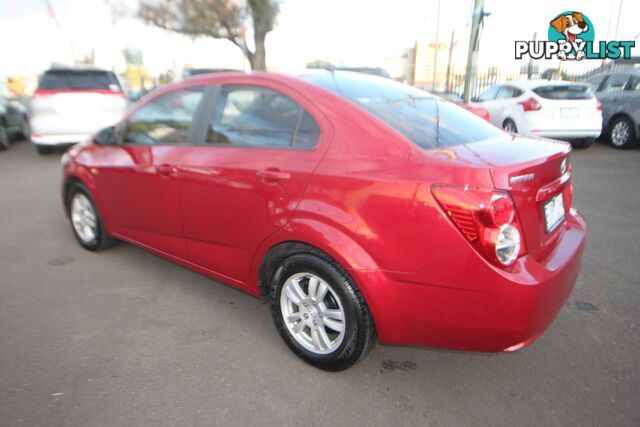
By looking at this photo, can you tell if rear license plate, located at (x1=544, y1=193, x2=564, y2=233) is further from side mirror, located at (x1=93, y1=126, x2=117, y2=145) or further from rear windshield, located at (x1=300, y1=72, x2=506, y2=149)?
side mirror, located at (x1=93, y1=126, x2=117, y2=145)

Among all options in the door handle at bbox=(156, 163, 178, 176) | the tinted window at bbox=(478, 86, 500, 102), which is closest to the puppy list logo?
the tinted window at bbox=(478, 86, 500, 102)

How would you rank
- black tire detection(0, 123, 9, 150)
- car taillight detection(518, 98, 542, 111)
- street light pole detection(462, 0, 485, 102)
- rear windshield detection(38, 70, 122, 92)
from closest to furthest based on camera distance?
car taillight detection(518, 98, 542, 111) → rear windshield detection(38, 70, 122, 92) → black tire detection(0, 123, 9, 150) → street light pole detection(462, 0, 485, 102)

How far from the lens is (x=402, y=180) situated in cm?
203

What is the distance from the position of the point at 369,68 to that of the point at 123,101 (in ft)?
17.3

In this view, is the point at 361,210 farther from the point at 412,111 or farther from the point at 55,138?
the point at 55,138

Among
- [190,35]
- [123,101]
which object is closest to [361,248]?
[123,101]

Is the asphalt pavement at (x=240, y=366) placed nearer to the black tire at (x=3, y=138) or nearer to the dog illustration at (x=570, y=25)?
the black tire at (x=3, y=138)

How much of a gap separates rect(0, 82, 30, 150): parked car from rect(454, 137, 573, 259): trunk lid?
1163 cm

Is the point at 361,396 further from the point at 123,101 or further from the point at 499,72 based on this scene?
the point at 499,72

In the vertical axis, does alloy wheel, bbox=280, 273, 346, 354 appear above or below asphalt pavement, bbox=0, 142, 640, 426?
above

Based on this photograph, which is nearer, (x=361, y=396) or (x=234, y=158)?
(x=361, y=396)

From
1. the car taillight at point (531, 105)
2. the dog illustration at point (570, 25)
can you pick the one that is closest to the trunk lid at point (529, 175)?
the car taillight at point (531, 105)

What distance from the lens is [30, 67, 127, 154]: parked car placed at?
28.6 ft

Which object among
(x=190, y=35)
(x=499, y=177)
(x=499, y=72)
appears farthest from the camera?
(x=190, y=35)
